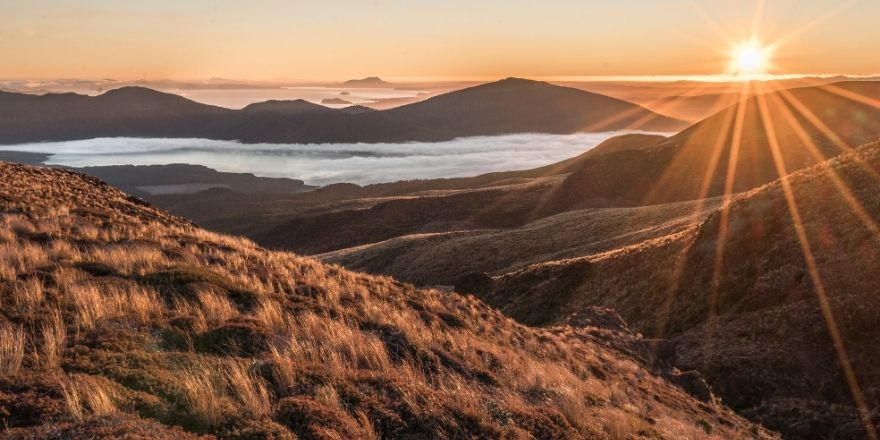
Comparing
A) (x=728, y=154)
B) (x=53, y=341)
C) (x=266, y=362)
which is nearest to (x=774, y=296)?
(x=266, y=362)

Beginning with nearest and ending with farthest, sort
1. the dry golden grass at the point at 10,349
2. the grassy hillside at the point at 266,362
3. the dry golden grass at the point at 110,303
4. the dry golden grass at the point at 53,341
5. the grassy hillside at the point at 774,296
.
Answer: the grassy hillside at the point at 266,362, the dry golden grass at the point at 10,349, the dry golden grass at the point at 53,341, the dry golden grass at the point at 110,303, the grassy hillside at the point at 774,296

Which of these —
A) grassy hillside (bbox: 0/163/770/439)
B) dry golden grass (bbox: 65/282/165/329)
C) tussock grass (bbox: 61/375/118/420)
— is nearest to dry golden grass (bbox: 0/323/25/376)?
grassy hillside (bbox: 0/163/770/439)

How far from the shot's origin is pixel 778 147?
79062 mm

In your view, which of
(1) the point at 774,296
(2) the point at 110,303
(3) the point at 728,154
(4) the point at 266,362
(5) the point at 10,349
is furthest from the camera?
(3) the point at 728,154

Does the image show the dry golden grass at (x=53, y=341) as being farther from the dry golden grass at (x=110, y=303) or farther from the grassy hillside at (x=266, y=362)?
the dry golden grass at (x=110, y=303)

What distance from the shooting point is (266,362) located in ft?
22.9

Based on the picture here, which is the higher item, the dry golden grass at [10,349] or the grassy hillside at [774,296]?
the dry golden grass at [10,349]

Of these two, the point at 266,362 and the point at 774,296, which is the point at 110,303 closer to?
the point at 266,362

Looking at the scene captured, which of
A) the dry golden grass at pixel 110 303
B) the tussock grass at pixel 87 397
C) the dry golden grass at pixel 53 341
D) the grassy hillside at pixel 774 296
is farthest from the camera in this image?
the grassy hillside at pixel 774 296

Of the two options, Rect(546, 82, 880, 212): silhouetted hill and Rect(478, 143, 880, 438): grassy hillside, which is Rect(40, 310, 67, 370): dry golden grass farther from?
Rect(546, 82, 880, 212): silhouetted hill

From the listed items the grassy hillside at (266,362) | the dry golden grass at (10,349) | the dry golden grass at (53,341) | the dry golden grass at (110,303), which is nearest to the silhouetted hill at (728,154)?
the grassy hillside at (266,362)

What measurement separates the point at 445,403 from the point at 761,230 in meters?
21.6

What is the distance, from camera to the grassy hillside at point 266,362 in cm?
549

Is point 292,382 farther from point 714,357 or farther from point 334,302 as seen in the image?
point 714,357
